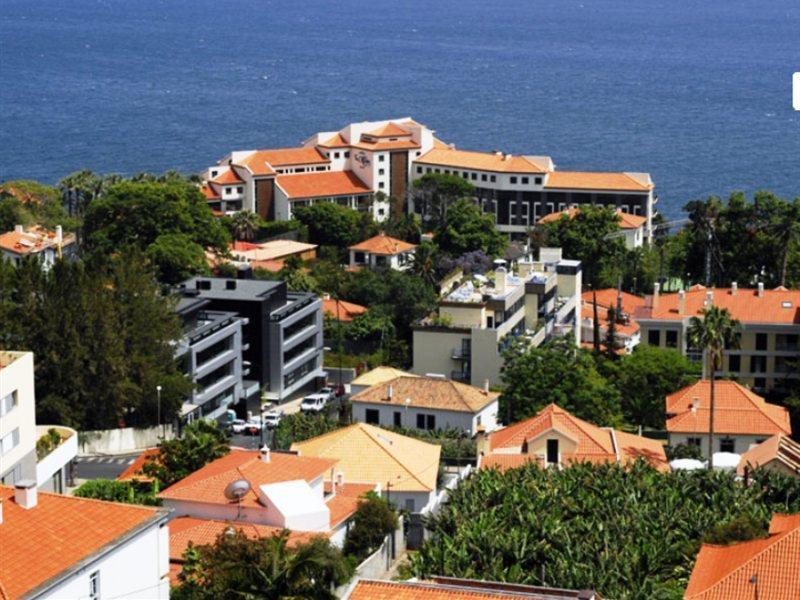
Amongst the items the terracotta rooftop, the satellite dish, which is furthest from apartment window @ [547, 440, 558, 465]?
the terracotta rooftop

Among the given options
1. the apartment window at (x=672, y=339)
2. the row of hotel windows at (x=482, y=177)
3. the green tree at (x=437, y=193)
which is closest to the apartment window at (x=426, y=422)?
the apartment window at (x=672, y=339)

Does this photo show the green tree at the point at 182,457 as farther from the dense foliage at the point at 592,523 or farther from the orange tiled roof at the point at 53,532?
the orange tiled roof at the point at 53,532

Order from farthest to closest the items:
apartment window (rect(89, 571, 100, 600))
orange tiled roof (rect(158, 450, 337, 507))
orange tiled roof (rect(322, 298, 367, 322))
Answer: orange tiled roof (rect(322, 298, 367, 322)) < orange tiled roof (rect(158, 450, 337, 507)) < apartment window (rect(89, 571, 100, 600))

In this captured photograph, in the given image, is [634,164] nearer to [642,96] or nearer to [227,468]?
[642,96]

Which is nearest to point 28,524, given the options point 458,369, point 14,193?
point 458,369

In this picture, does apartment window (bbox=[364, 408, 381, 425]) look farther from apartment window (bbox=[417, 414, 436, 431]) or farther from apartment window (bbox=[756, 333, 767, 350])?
apartment window (bbox=[756, 333, 767, 350])

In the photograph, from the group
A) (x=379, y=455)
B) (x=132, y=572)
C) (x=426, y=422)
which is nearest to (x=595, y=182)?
(x=426, y=422)

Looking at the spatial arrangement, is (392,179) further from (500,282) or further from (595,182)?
(500,282)
